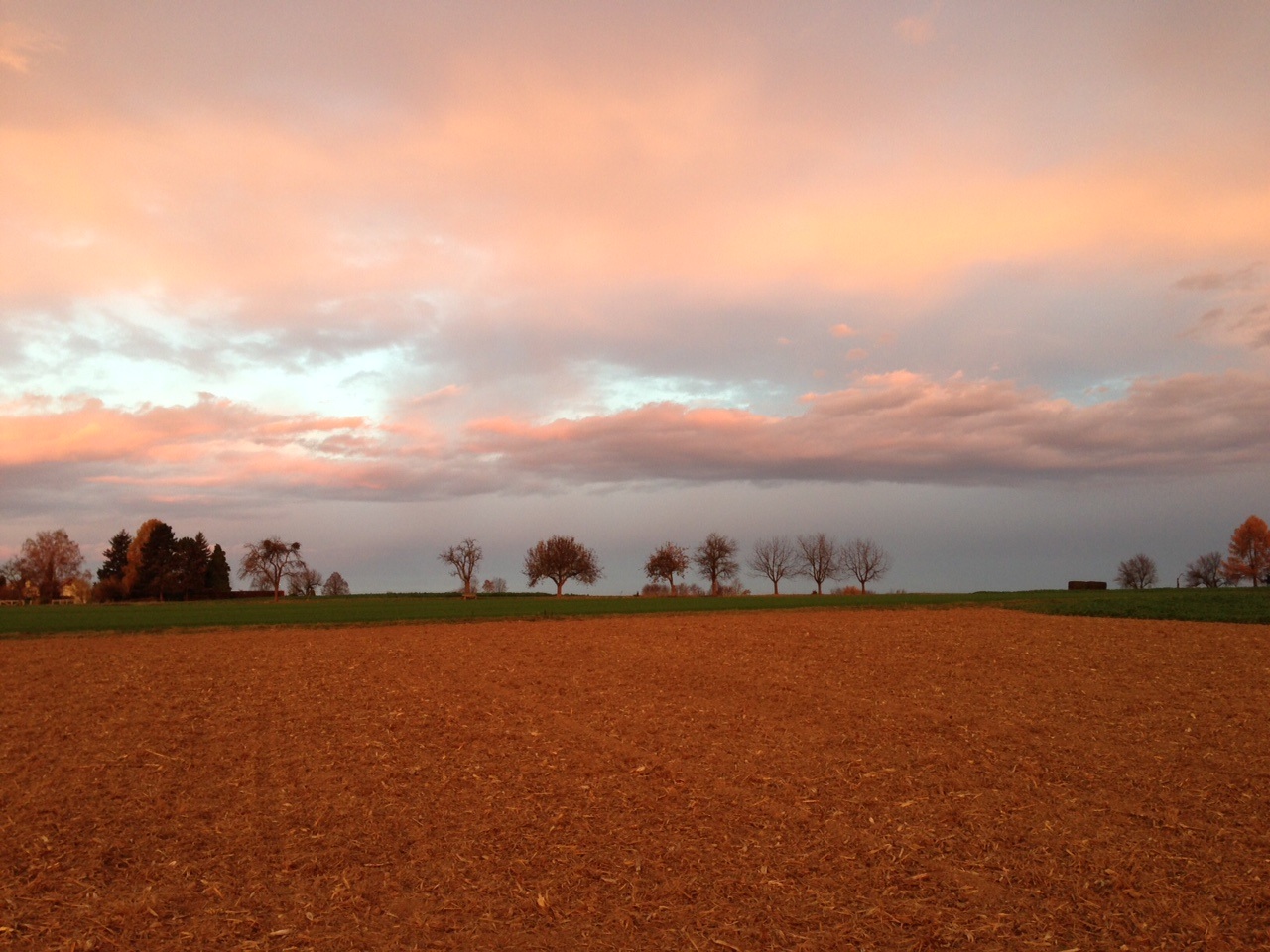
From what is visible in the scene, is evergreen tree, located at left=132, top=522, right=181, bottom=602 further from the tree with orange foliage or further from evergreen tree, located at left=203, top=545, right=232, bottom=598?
the tree with orange foliage

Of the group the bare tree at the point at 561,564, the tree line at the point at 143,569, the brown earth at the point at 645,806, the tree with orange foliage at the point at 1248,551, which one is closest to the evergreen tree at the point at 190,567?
the tree line at the point at 143,569

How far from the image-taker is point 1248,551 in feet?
371

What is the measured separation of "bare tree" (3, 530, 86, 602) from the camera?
115188mm

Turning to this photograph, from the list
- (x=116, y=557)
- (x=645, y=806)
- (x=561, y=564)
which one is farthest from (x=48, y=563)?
(x=645, y=806)

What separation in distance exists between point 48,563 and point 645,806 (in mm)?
133459

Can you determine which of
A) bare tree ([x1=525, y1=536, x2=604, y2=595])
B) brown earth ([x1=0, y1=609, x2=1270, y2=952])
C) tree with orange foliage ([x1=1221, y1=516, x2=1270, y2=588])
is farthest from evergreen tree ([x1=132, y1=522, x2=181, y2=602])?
tree with orange foliage ([x1=1221, y1=516, x2=1270, y2=588])

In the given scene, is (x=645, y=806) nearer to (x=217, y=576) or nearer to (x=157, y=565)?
(x=157, y=565)

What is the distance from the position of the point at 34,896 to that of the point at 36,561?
435ft

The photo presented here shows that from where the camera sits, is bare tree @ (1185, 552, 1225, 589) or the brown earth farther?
bare tree @ (1185, 552, 1225, 589)

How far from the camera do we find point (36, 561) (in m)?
116

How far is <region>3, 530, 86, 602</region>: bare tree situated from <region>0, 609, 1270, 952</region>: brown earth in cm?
11488

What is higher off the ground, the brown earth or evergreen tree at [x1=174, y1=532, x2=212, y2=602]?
evergreen tree at [x1=174, y1=532, x2=212, y2=602]

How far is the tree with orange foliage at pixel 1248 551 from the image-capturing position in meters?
110

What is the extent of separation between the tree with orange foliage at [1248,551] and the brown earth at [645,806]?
11045 centimetres
